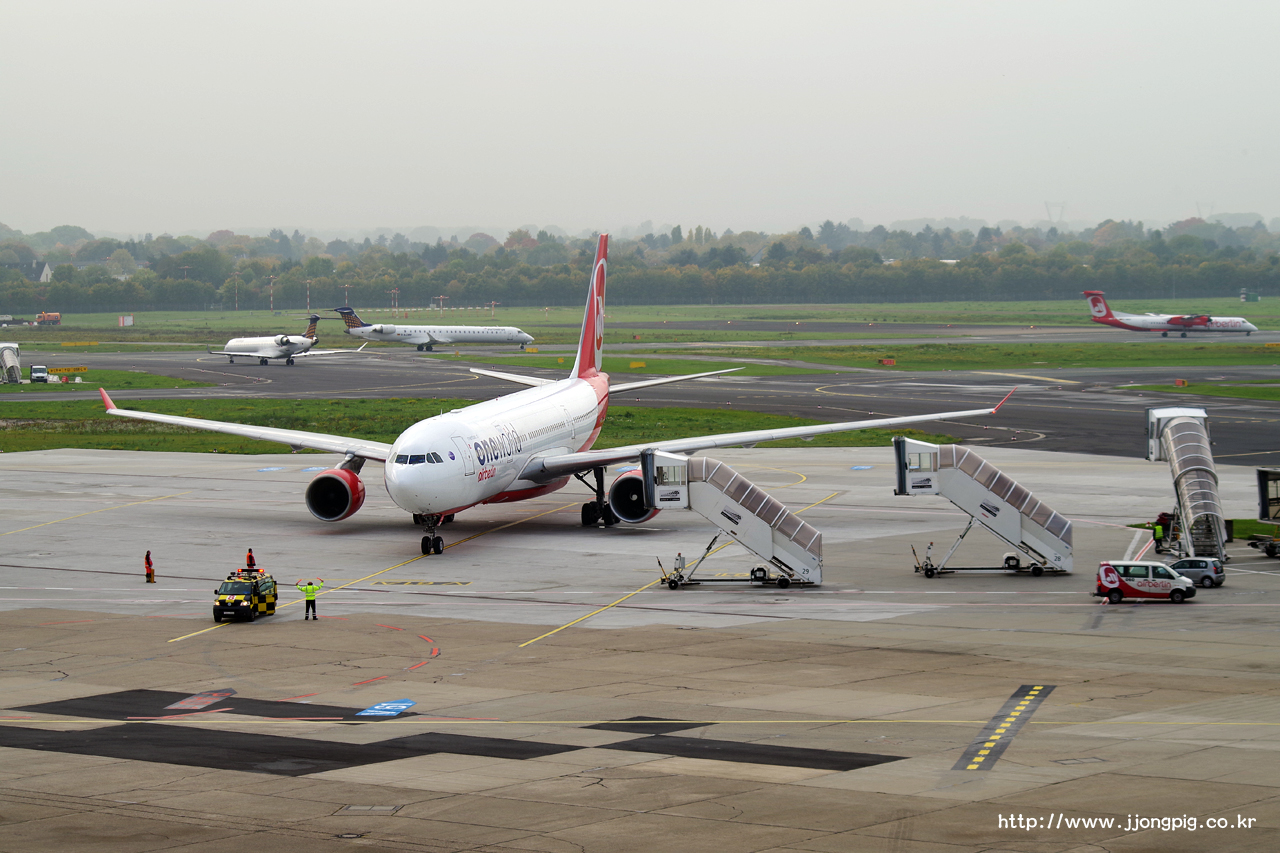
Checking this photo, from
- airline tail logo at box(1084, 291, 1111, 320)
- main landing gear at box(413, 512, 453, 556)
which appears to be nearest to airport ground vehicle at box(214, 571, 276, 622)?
main landing gear at box(413, 512, 453, 556)

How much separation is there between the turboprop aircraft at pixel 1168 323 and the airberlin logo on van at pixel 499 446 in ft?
472

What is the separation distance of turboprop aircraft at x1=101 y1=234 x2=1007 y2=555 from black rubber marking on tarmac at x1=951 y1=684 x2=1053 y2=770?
2182 cm

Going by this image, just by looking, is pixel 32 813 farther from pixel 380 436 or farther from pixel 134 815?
pixel 380 436

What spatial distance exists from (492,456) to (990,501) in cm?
1822

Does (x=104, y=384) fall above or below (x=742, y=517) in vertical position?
above

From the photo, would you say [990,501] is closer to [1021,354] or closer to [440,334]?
[1021,354]

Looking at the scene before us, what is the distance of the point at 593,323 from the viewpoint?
2623 inches

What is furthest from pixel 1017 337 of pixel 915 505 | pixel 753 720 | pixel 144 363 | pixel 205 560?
pixel 753 720

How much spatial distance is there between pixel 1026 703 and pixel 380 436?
195 feet

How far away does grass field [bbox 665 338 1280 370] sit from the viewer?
138875mm

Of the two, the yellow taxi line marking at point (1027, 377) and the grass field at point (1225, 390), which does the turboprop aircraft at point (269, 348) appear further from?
the grass field at point (1225, 390)

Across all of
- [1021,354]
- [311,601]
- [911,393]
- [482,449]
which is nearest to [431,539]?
[482,449]

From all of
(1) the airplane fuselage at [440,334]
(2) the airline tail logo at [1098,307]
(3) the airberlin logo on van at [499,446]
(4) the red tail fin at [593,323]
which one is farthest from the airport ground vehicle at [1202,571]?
(2) the airline tail logo at [1098,307]

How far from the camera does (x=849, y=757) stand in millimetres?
23047
